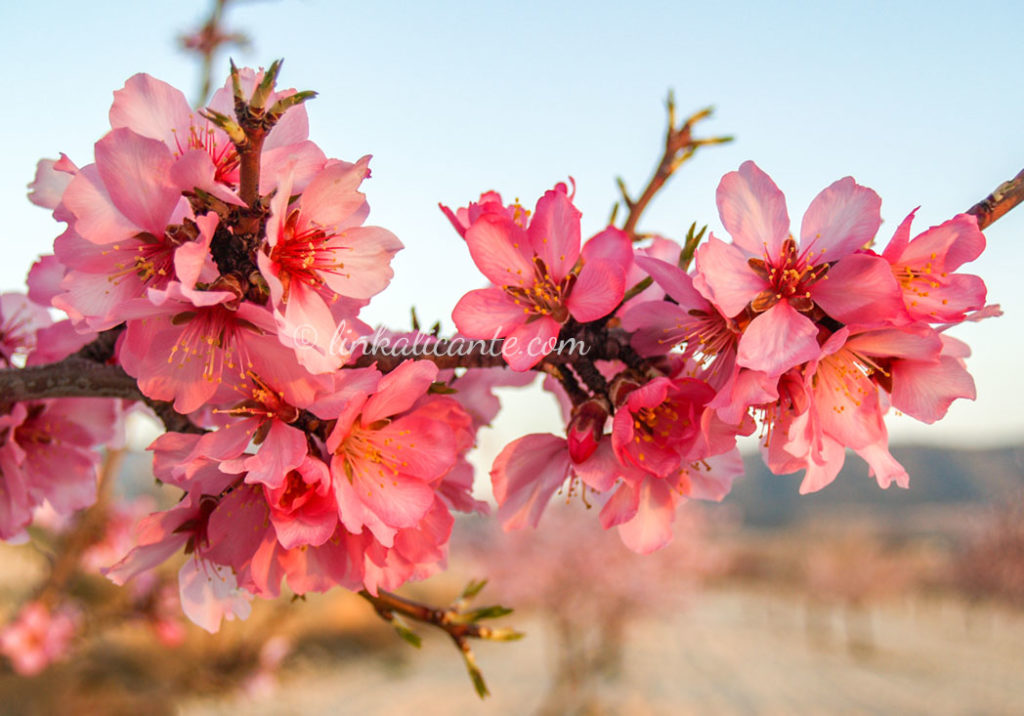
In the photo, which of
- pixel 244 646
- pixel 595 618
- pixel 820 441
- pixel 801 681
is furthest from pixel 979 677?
pixel 820 441

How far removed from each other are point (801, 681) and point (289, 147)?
15041 mm

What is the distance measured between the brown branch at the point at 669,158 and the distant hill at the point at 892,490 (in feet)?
172

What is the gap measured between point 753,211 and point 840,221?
0.27 ft

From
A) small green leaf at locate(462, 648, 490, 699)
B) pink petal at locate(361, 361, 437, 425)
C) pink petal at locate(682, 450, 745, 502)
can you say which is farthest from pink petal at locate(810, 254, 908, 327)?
small green leaf at locate(462, 648, 490, 699)

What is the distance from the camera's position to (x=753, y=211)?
680 millimetres

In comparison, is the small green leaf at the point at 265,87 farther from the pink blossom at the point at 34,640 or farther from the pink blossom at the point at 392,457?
the pink blossom at the point at 34,640

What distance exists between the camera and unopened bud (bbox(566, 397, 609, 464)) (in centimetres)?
70

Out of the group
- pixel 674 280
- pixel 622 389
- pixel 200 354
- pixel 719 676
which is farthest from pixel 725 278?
pixel 719 676

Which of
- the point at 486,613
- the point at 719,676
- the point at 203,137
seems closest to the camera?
the point at 203,137

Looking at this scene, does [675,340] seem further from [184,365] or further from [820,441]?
[184,365]

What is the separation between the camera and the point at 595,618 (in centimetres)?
1138

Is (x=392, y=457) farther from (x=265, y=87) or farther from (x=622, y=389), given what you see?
(x=265, y=87)

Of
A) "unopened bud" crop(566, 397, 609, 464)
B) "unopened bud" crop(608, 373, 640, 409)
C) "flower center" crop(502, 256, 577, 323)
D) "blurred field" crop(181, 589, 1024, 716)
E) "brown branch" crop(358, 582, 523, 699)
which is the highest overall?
"flower center" crop(502, 256, 577, 323)

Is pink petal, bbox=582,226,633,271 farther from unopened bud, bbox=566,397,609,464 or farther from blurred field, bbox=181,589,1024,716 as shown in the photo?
blurred field, bbox=181,589,1024,716
